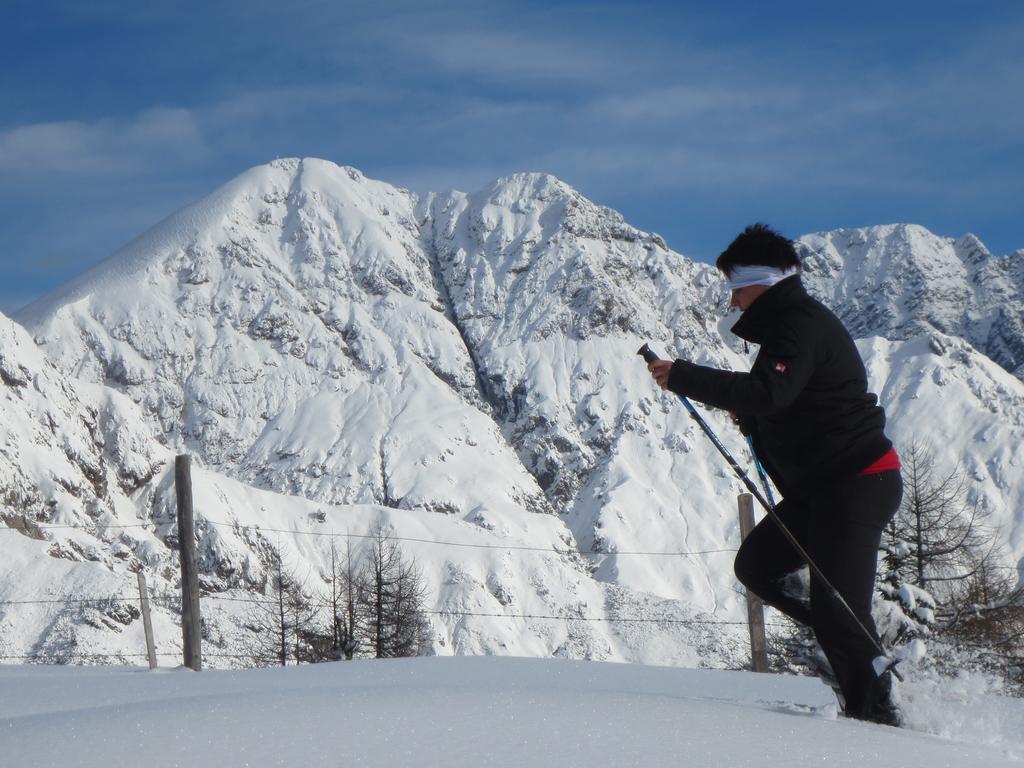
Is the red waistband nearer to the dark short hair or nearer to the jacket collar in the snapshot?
the jacket collar

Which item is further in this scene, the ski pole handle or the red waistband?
the ski pole handle

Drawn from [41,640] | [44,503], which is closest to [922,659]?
[41,640]

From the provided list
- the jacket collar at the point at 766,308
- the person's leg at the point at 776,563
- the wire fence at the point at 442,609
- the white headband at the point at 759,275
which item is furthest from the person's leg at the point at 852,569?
the wire fence at the point at 442,609

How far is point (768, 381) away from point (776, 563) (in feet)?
2.79

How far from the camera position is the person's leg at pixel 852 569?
3.84 m

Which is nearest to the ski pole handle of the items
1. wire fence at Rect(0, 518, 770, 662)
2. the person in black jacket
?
the person in black jacket

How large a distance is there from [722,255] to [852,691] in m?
1.62

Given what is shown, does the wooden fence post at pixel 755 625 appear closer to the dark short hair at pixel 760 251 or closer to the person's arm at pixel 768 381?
the dark short hair at pixel 760 251

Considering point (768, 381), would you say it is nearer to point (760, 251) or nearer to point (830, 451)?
point (830, 451)

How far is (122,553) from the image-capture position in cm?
10075

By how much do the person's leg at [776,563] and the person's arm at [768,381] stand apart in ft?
1.94

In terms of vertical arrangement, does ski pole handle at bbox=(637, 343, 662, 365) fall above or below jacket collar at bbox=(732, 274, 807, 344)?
below

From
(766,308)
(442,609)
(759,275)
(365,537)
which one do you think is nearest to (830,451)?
(766,308)

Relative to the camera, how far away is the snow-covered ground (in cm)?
274
